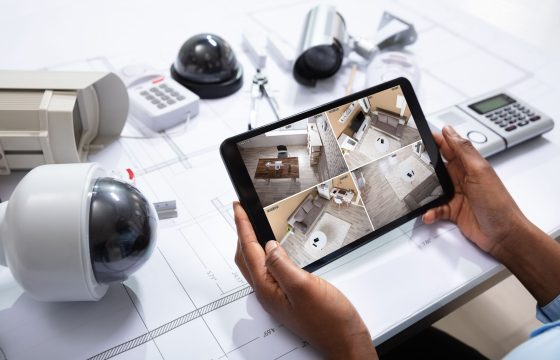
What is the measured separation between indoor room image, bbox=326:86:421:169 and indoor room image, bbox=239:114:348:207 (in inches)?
0.8

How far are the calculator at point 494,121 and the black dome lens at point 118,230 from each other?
63 centimetres

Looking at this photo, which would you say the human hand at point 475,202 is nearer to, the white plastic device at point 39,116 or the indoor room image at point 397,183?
the indoor room image at point 397,183

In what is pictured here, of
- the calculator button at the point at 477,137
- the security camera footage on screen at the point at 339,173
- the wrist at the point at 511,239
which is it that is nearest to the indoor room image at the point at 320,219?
the security camera footage on screen at the point at 339,173

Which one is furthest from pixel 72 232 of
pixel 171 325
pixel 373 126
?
pixel 373 126

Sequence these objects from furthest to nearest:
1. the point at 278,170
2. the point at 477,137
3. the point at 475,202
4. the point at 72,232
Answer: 1. the point at 477,137
2. the point at 475,202
3. the point at 278,170
4. the point at 72,232

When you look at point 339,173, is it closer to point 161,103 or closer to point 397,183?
point 397,183

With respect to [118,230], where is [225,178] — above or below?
below

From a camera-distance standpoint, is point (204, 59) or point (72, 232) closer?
point (72, 232)

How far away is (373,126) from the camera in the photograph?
800 mm

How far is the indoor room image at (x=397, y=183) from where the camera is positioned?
78 centimetres

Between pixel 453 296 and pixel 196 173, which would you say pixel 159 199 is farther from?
pixel 453 296

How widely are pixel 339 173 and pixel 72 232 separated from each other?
0.39 m

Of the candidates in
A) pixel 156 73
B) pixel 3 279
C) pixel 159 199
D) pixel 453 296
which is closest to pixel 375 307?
pixel 453 296

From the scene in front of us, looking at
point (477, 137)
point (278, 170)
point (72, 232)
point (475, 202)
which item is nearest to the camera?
point (72, 232)
